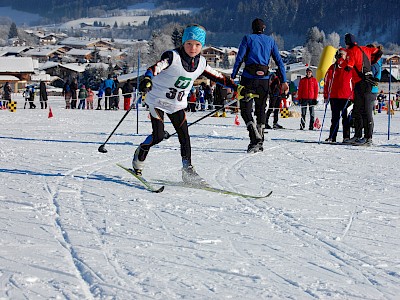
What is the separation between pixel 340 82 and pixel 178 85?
5.08 m

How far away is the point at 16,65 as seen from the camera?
230 feet

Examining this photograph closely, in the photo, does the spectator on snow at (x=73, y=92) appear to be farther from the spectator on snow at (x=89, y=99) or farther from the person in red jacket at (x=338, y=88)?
the person in red jacket at (x=338, y=88)

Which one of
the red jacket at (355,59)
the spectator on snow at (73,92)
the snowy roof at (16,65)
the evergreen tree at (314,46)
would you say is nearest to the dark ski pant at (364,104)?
the red jacket at (355,59)

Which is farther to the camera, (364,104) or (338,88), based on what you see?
(338,88)

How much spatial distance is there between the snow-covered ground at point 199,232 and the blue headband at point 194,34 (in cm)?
137

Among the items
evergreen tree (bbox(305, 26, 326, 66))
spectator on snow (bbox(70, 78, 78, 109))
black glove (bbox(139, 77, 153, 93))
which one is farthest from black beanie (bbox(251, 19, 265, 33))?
evergreen tree (bbox(305, 26, 326, 66))

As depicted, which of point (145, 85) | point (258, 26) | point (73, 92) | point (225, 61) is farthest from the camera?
point (225, 61)

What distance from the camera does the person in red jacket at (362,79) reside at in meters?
9.73

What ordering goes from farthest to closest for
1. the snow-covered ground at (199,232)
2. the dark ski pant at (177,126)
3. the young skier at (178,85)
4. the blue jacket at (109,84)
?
the blue jacket at (109,84)
the dark ski pant at (177,126)
the young skier at (178,85)
the snow-covered ground at (199,232)

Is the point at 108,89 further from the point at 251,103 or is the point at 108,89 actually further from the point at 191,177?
the point at 191,177

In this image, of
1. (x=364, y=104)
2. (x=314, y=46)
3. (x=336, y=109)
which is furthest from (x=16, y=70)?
(x=314, y=46)

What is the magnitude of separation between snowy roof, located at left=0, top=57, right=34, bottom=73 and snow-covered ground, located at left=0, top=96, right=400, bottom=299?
64.6 meters

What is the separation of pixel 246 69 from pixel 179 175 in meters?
2.70

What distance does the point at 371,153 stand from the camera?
903 centimetres
